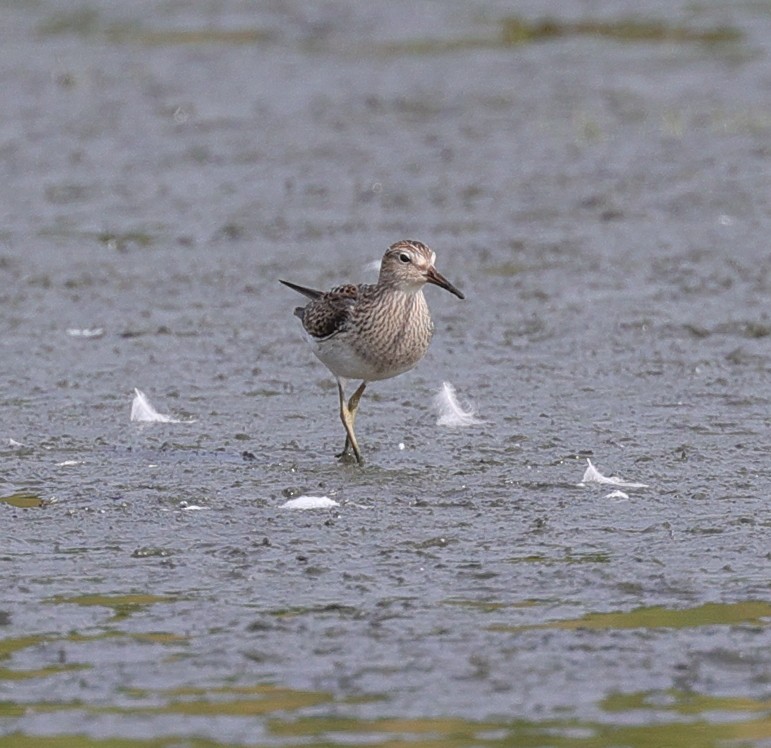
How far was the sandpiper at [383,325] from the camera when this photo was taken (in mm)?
9594

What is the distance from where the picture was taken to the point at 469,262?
13867 millimetres

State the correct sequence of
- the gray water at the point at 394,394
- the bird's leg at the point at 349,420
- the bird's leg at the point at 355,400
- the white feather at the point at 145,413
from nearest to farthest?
the gray water at the point at 394,394 → the bird's leg at the point at 349,420 → the bird's leg at the point at 355,400 → the white feather at the point at 145,413

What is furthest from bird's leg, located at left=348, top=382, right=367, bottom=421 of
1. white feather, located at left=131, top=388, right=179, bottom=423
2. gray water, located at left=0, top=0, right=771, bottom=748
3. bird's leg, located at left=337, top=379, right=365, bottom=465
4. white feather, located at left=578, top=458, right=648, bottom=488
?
white feather, located at left=578, top=458, right=648, bottom=488

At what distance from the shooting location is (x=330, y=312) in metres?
9.86

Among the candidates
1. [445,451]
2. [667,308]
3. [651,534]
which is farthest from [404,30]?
[651,534]

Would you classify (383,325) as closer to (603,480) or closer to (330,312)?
(330,312)

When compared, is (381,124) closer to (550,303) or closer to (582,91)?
(582,91)

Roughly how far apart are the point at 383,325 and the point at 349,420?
0.54 meters

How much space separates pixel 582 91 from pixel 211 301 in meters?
7.92

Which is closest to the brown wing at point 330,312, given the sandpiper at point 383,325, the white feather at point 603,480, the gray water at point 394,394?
the sandpiper at point 383,325

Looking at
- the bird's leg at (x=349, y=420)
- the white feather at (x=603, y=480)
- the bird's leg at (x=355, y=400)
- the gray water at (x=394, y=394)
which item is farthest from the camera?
the bird's leg at (x=355, y=400)

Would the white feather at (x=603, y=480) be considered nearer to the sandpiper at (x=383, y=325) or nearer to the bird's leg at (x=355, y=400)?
the sandpiper at (x=383, y=325)

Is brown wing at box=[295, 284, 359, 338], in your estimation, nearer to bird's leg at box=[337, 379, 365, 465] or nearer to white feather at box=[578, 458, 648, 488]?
bird's leg at box=[337, 379, 365, 465]

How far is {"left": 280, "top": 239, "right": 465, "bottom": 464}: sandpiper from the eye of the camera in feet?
31.5
